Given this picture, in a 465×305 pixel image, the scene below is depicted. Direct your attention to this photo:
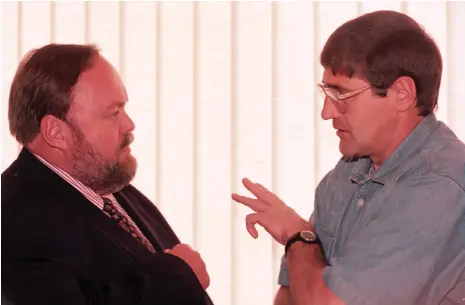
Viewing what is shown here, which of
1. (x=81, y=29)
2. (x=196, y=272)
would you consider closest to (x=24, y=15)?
(x=81, y=29)

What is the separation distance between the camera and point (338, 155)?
2.57 m

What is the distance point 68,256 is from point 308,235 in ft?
1.84

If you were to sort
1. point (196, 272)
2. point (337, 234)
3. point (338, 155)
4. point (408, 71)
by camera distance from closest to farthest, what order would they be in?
point (408, 71) < point (337, 234) < point (196, 272) < point (338, 155)

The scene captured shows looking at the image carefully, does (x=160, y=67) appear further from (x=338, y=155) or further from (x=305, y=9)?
(x=338, y=155)

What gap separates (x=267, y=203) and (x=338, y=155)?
952 millimetres

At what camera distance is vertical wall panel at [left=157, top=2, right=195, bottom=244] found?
2.62 m

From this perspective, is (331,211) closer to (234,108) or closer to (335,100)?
(335,100)

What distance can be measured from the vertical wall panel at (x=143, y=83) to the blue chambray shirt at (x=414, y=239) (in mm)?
1323

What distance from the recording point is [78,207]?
5.49 ft

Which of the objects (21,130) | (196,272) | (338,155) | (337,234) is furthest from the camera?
(338,155)

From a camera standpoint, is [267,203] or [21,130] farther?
[21,130]

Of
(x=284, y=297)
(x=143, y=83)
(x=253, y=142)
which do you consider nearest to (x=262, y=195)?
(x=284, y=297)

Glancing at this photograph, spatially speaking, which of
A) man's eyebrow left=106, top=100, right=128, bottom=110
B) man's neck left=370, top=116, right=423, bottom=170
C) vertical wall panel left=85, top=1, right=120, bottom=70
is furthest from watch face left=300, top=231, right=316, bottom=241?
vertical wall panel left=85, top=1, right=120, bottom=70

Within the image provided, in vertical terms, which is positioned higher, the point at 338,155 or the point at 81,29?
the point at 81,29
